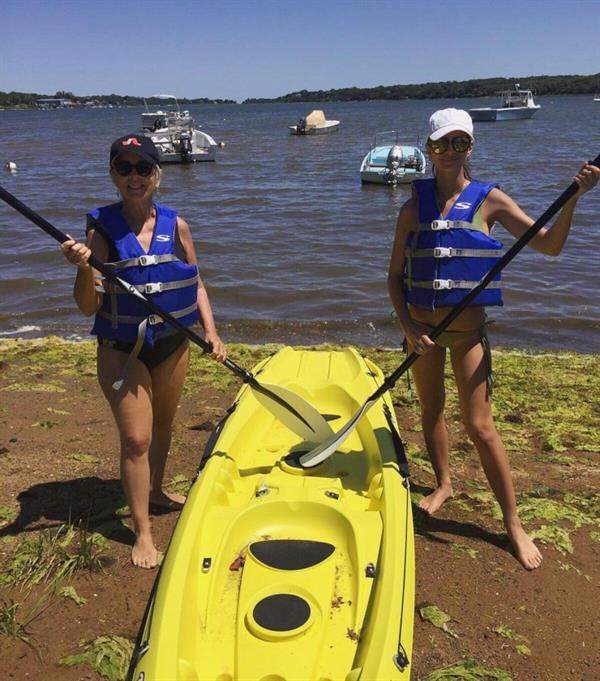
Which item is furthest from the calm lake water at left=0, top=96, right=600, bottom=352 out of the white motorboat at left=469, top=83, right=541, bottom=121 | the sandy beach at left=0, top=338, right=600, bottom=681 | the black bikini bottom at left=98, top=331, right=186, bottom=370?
the white motorboat at left=469, top=83, right=541, bottom=121

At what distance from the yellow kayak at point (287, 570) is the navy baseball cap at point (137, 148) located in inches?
57.7

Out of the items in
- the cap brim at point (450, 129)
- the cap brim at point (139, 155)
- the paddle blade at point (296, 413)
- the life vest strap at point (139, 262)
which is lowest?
the paddle blade at point (296, 413)

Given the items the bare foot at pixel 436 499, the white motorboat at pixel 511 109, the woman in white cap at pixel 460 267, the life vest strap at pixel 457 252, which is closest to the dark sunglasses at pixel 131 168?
the woman in white cap at pixel 460 267

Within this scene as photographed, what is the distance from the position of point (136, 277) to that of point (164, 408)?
720mm

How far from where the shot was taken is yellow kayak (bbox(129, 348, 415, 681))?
220cm

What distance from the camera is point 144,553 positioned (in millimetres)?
3164

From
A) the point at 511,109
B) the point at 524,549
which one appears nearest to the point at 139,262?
the point at 524,549

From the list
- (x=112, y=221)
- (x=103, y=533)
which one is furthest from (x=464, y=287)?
(x=103, y=533)

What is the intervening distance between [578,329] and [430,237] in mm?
6119

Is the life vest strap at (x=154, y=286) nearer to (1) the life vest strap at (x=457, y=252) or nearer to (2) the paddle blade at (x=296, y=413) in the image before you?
(2) the paddle blade at (x=296, y=413)

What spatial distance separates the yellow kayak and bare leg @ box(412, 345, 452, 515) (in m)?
0.23

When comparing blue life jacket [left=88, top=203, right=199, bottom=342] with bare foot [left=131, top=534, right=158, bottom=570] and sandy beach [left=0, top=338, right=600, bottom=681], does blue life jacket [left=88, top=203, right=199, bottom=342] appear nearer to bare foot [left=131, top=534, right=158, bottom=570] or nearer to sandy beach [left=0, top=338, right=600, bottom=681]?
bare foot [left=131, top=534, right=158, bottom=570]

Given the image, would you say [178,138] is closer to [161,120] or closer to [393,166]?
[161,120]

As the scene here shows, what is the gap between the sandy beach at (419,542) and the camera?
2648mm
